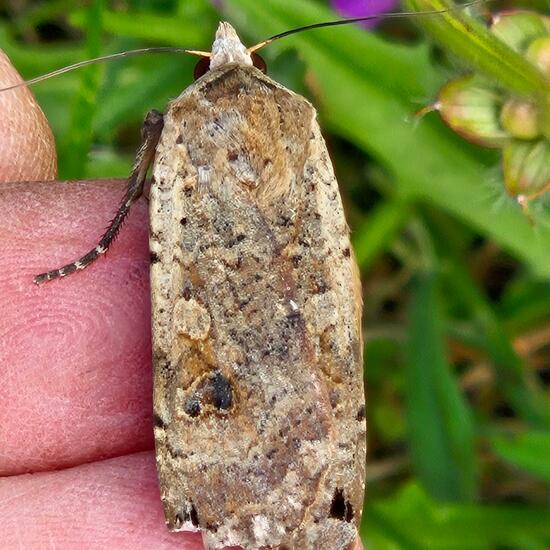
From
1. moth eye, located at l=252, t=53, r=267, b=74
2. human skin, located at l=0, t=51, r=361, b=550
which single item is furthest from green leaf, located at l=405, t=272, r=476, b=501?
moth eye, located at l=252, t=53, r=267, b=74

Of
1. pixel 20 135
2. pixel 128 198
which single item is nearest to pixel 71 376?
pixel 128 198

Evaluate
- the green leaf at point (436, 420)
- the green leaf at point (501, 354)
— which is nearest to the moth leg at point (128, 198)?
the green leaf at point (436, 420)

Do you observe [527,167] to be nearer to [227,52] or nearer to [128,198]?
[227,52]

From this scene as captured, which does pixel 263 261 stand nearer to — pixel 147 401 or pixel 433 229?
pixel 147 401

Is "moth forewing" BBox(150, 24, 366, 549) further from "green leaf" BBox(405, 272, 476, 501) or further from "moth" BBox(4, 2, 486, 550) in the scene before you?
"green leaf" BBox(405, 272, 476, 501)

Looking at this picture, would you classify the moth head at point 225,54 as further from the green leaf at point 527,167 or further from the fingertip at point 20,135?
the green leaf at point 527,167
